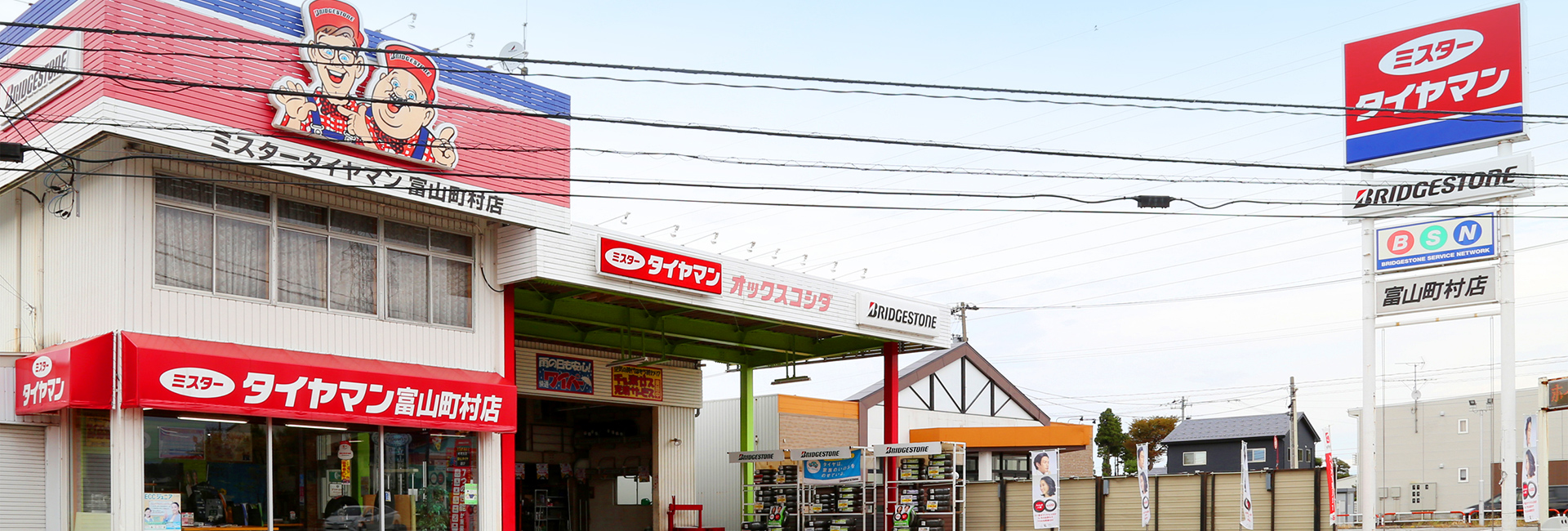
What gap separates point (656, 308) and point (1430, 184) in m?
13.1

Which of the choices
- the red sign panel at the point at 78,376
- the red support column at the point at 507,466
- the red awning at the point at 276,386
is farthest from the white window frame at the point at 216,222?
the red support column at the point at 507,466

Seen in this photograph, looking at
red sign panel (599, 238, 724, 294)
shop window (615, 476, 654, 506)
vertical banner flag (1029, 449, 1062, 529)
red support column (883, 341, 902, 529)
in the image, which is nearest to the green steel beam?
shop window (615, 476, 654, 506)

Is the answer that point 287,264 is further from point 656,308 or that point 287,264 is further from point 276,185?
point 656,308

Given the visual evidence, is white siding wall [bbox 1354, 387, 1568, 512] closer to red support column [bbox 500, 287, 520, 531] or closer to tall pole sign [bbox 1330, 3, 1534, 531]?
tall pole sign [bbox 1330, 3, 1534, 531]

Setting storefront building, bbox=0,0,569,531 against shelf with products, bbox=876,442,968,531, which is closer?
storefront building, bbox=0,0,569,531

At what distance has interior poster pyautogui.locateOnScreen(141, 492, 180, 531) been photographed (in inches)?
539

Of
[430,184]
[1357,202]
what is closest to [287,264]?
[430,184]

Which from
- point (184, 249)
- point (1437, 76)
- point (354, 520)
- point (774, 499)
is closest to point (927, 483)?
point (774, 499)

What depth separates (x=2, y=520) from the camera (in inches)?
541

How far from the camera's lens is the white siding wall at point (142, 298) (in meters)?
13.7

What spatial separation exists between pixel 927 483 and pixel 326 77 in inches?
583

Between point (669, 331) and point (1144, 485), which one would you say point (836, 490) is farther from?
point (1144, 485)

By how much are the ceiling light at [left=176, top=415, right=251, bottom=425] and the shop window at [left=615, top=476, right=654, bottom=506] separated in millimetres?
13731

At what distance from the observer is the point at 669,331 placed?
2575 cm
